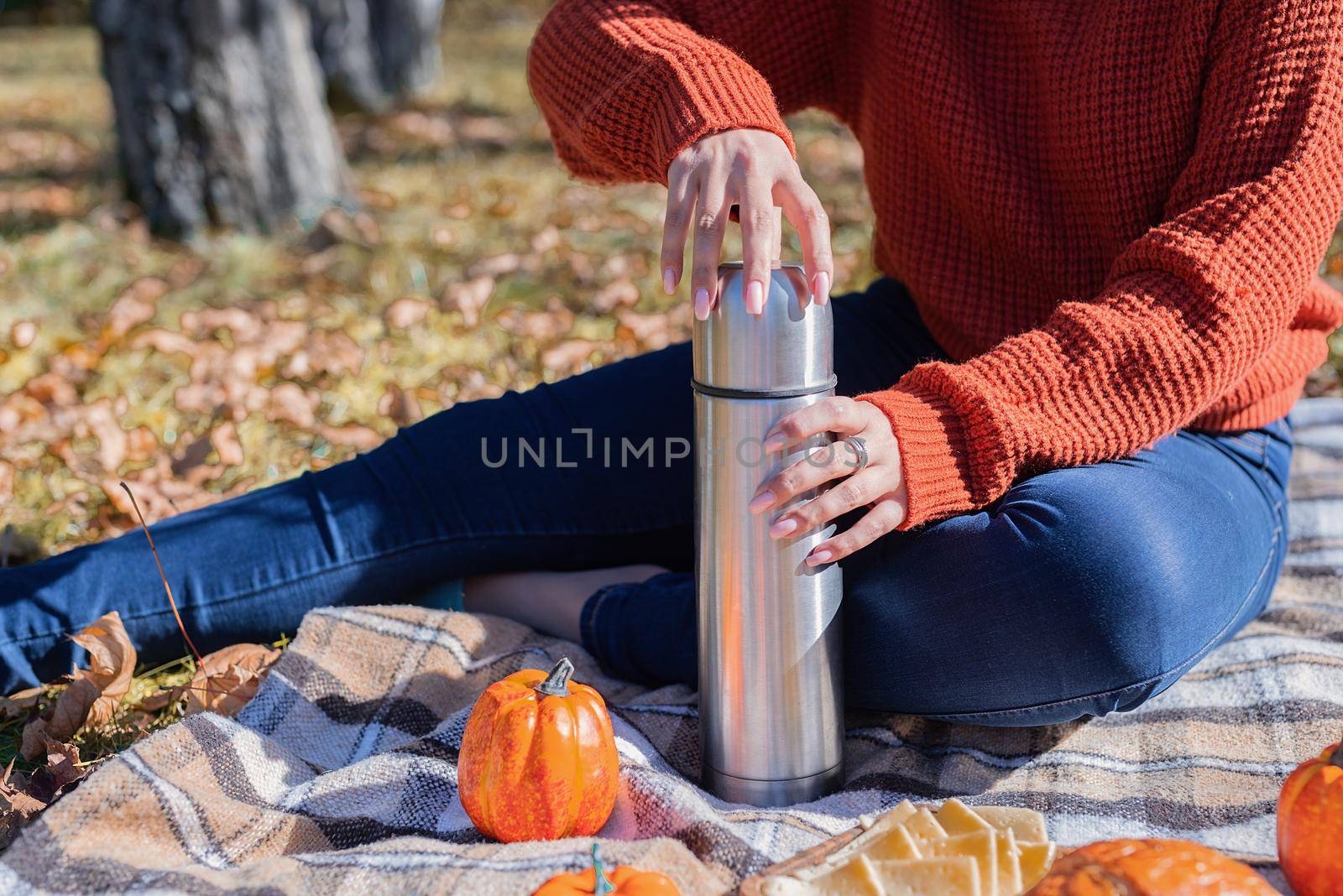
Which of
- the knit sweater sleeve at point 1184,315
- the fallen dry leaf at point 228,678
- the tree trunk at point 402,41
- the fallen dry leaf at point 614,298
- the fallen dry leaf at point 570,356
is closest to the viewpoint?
the knit sweater sleeve at point 1184,315

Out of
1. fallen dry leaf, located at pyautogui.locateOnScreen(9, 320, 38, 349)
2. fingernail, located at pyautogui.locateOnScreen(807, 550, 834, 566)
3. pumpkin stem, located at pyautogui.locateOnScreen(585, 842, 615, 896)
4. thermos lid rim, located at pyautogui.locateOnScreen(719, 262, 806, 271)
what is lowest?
fallen dry leaf, located at pyautogui.locateOnScreen(9, 320, 38, 349)

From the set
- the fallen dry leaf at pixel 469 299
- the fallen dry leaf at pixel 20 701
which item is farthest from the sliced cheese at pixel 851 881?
the fallen dry leaf at pixel 469 299

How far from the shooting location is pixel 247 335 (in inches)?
111

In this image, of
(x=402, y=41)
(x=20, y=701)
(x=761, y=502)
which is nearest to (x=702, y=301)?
(x=761, y=502)

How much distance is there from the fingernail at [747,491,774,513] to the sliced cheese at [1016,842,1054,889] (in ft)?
1.22

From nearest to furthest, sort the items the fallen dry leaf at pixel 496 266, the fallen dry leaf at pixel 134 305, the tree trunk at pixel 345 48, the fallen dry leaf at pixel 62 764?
the fallen dry leaf at pixel 62 764, the fallen dry leaf at pixel 134 305, the fallen dry leaf at pixel 496 266, the tree trunk at pixel 345 48

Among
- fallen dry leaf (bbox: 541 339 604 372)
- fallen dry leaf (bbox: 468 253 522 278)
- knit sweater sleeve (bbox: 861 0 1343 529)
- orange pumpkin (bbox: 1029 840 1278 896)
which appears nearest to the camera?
orange pumpkin (bbox: 1029 840 1278 896)

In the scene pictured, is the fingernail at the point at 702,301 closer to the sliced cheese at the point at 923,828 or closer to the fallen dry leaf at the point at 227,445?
the sliced cheese at the point at 923,828

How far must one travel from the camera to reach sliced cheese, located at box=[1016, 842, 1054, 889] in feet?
3.39

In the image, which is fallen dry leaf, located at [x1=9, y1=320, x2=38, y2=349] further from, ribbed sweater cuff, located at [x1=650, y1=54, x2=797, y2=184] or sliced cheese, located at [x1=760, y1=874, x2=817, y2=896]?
sliced cheese, located at [x1=760, y1=874, x2=817, y2=896]

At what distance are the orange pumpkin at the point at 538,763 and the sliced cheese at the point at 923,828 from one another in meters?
0.31

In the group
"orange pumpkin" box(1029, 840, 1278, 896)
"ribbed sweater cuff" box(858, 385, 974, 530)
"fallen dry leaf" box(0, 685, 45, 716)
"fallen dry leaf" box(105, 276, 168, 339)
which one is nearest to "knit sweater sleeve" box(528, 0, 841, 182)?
"ribbed sweater cuff" box(858, 385, 974, 530)

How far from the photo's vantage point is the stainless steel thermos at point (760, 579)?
1.13m

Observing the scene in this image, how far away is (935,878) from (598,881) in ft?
0.93
